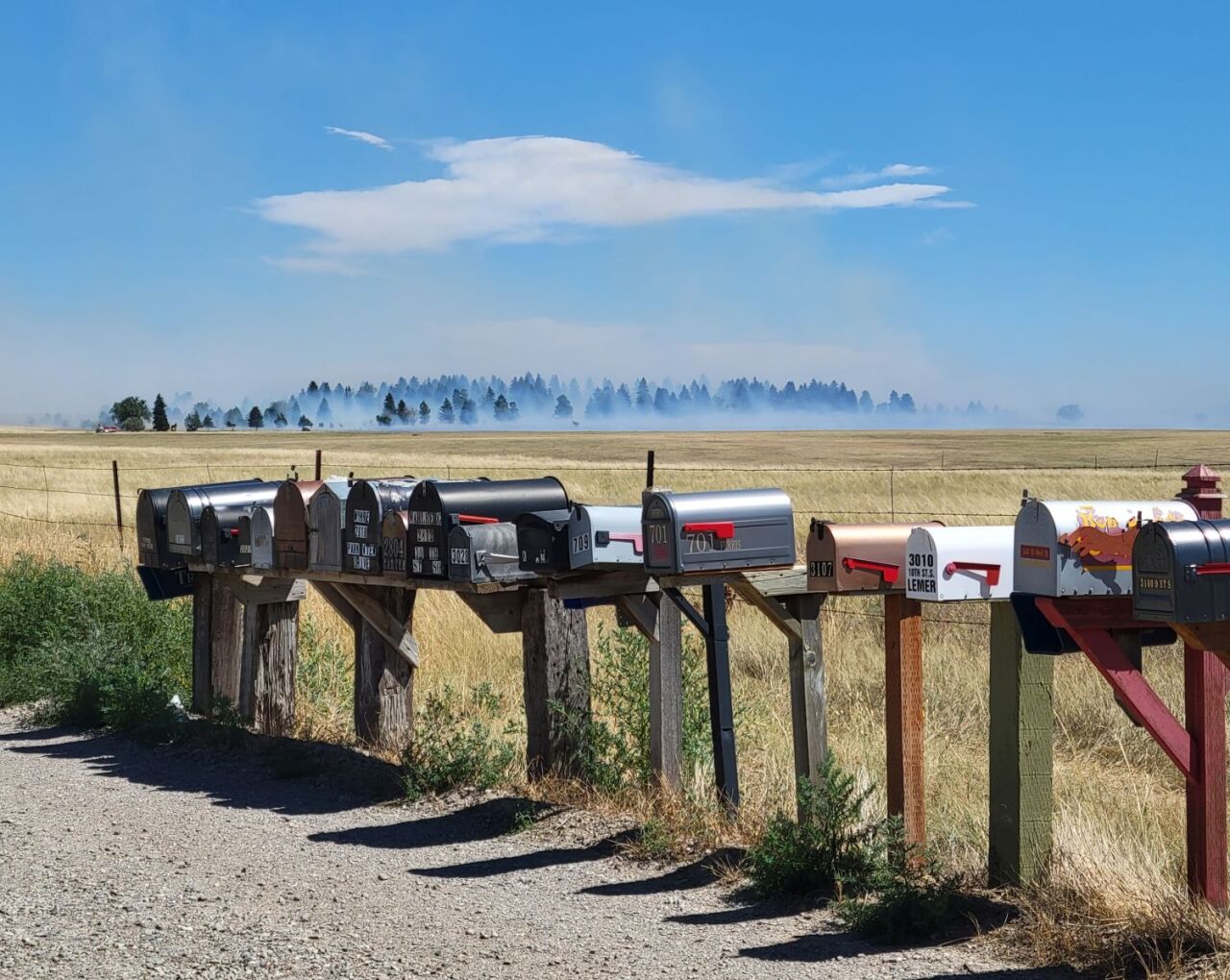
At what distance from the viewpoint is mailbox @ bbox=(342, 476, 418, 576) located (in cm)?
554

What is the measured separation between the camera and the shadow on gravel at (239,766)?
17.7ft

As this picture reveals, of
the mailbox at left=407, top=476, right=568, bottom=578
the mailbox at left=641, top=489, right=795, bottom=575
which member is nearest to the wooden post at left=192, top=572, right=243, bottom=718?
the mailbox at left=407, top=476, right=568, bottom=578

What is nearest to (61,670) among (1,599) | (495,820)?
(1,599)

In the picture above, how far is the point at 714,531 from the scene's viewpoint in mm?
4395

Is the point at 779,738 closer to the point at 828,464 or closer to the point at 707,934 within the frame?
the point at 707,934

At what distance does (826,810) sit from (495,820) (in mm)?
1383

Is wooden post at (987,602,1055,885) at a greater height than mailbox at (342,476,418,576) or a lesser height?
lesser

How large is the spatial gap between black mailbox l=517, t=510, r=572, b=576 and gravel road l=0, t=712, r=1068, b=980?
0.85 metres

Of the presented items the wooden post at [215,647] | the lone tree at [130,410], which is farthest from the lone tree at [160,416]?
the wooden post at [215,647]

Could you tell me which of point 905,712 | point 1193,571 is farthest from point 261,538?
point 1193,571

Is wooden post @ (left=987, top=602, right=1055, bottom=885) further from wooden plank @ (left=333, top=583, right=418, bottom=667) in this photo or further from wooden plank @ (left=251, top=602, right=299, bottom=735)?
wooden plank @ (left=251, top=602, right=299, bottom=735)

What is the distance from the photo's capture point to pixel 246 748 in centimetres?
625

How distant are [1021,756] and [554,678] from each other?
6.47 feet

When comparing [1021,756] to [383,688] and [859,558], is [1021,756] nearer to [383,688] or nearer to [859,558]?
[859,558]
